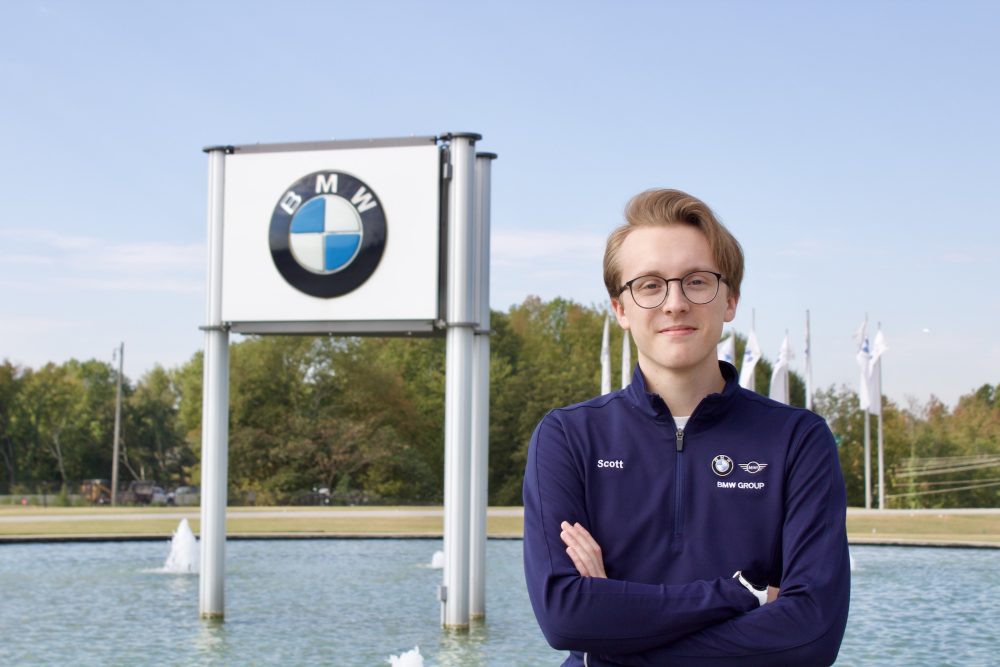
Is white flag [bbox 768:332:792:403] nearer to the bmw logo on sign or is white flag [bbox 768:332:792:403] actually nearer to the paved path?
the paved path

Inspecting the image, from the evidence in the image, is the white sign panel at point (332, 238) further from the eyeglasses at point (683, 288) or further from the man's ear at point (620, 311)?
the eyeglasses at point (683, 288)

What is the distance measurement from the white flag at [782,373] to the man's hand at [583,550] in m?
41.0

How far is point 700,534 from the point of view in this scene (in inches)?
121

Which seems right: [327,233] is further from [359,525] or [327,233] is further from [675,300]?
[359,525]

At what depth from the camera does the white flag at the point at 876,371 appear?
4653 cm

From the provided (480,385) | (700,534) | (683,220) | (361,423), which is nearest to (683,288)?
(683,220)

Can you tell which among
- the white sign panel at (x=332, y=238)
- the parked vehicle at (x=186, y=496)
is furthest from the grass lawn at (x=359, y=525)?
the white sign panel at (x=332, y=238)

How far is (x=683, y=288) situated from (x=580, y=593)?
0.83 m

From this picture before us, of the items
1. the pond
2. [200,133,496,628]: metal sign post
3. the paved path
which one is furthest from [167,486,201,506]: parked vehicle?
[200,133,496,628]: metal sign post

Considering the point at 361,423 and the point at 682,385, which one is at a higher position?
the point at 361,423

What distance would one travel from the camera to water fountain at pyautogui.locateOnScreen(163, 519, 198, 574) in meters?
21.4

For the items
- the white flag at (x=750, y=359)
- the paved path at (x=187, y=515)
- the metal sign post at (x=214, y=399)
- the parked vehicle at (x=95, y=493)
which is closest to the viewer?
the metal sign post at (x=214, y=399)

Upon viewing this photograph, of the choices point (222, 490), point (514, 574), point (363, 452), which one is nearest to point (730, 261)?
point (222, 490)

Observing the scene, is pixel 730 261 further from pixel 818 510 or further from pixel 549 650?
pixel 549 650
